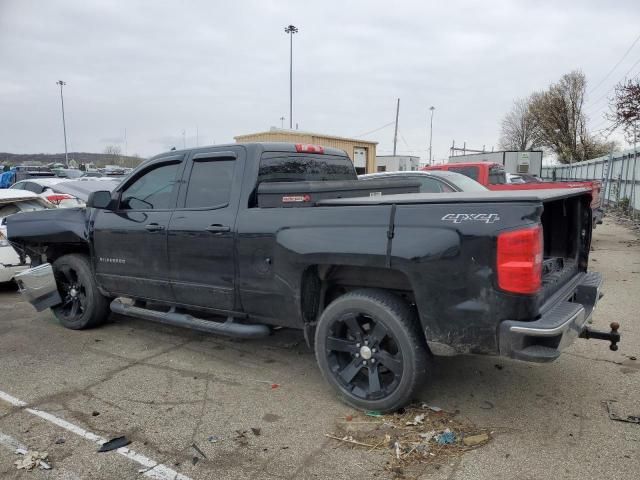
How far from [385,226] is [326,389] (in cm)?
154

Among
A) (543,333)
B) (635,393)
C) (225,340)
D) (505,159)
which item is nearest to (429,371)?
(543,333)

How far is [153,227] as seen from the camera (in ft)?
15.6

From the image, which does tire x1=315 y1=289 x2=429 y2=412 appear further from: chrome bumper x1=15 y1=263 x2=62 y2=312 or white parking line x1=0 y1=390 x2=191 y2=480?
chrome bumper x1=15 y1=263 x2=62 y2=312

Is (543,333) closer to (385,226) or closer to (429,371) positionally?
(429,371)

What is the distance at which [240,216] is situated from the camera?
13.7 ft

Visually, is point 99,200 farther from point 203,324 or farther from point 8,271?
point 8,271

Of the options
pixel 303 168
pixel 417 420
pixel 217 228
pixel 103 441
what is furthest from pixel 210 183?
pixel 417 420

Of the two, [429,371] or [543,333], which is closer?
[543,333]

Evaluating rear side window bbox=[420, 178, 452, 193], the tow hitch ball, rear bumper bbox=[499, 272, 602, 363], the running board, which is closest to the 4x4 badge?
rear bumper bbox=[499, 272, 602, 363]

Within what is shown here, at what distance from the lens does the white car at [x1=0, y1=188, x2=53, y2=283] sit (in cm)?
732

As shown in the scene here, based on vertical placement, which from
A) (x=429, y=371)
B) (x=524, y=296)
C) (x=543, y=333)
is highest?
(x=524, y=296)

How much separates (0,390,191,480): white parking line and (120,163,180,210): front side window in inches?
78.7

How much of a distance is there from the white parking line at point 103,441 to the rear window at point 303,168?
7.41 ft

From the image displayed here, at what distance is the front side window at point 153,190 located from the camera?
15.9ft
